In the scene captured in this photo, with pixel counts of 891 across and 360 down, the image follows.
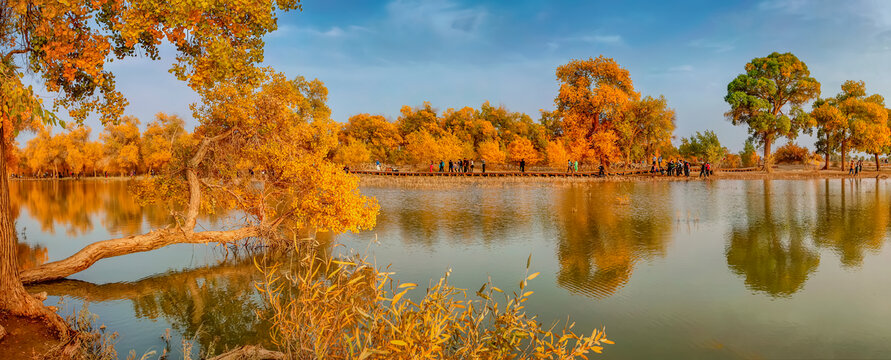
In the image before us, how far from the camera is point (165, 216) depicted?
2602 centimetres

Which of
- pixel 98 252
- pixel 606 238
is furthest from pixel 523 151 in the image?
pixel 98 252

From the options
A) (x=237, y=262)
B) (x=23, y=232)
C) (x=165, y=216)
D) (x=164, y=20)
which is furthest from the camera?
(x=165, y=216)

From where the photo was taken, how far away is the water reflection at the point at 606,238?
12977 mm

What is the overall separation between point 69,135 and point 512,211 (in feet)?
278

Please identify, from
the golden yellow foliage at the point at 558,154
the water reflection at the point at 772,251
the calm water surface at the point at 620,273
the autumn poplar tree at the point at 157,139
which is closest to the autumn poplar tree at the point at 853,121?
the golden yellow foliage at the point at 558,154

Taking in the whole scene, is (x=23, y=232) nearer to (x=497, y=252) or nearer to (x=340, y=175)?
(x=340, y=175)

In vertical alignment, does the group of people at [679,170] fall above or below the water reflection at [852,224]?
above

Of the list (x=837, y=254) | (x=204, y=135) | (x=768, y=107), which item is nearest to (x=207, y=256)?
(x=204, y=135)

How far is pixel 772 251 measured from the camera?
51.2ft

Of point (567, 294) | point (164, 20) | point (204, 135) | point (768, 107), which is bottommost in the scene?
point (567, 294)

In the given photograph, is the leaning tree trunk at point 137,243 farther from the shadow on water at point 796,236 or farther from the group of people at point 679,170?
the group of people at point 679,170

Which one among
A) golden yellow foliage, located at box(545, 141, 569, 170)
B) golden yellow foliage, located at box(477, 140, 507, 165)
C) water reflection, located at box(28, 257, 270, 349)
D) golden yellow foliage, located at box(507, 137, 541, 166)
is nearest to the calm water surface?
water reflection, located at box(28, 257, 270, 349)

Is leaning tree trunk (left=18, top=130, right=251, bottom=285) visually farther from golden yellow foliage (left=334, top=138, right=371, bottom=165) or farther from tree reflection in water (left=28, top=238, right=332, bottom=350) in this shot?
golden yellow foliage (left=334, top=138, right=371, bottom=165)

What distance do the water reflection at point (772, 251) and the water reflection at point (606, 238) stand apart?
230 centimetres
